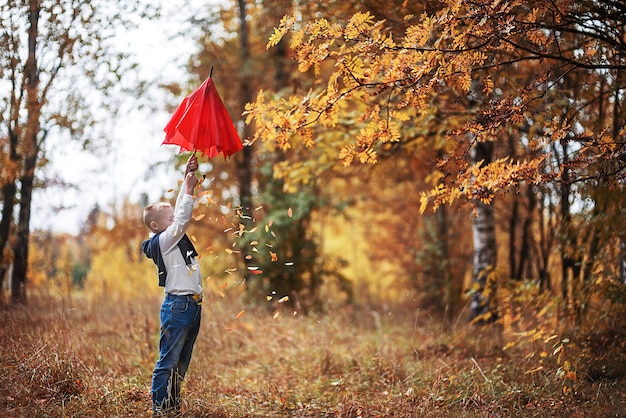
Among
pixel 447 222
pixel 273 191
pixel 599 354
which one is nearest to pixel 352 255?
pixel 447 222

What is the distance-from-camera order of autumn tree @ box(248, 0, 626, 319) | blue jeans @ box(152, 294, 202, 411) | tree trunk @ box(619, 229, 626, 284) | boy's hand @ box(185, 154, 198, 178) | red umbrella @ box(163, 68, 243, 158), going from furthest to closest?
tree trunk @ box(619, 229, 626, 284) → red umbrella @ box(163, 68, 243, 158) → boy's hand @ box(185, 154, 198, 178) → blue jeans @ box(152, 294, 202, 411) → autumn tree @ box(248, 0, 626, 319)

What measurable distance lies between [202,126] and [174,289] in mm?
1227

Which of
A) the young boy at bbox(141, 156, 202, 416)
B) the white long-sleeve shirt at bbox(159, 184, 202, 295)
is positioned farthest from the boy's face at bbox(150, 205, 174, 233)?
the white long-sleeve shirt at bbox(159, 184, 202, 295)

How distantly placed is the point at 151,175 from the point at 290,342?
18.1ft

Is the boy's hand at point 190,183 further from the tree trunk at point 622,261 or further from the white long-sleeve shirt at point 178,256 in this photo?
the tree trunk at point 622,261

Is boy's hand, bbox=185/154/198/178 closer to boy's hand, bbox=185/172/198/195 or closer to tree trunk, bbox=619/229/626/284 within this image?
boy's hand, bbox=185/172/198/195

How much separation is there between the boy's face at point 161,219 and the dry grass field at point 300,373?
1.31 metres

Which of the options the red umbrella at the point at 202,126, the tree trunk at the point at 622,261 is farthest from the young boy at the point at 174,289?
the tree trunk at the point at 622,261

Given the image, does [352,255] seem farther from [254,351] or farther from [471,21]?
[471,21]

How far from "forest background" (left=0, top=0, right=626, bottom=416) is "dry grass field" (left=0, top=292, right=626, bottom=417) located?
25mm

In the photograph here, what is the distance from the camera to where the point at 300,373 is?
554cm

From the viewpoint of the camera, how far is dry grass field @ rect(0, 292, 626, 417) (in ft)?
13.9

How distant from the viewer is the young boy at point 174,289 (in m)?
3.93

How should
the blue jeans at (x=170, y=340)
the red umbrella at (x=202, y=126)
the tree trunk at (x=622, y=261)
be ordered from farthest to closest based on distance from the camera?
the tree trunk at (x=622, y=261) → the red umbrella at (x=202, y=126) → the blue jeans at (x=170, y=340)
